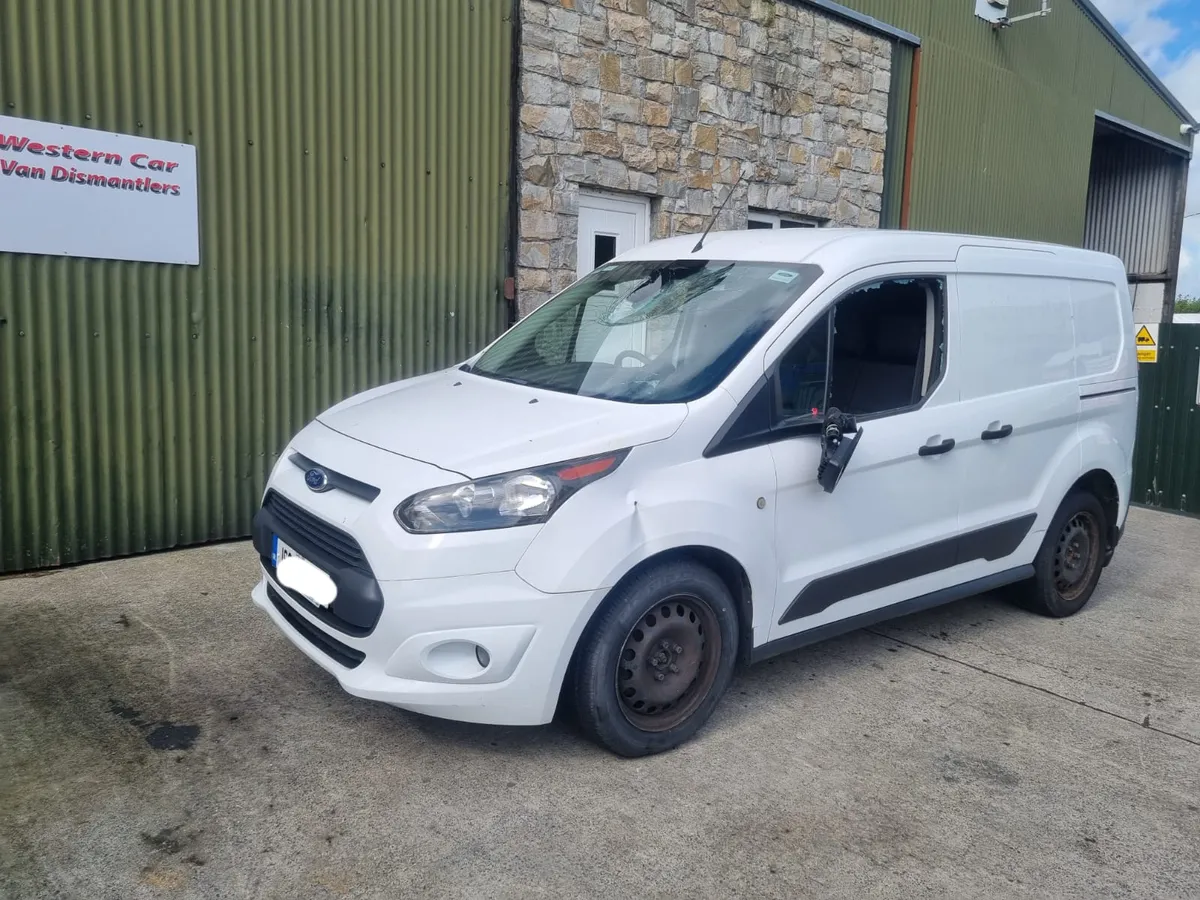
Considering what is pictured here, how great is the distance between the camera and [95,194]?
5.50 metres

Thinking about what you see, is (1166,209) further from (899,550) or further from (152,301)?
(152,301)

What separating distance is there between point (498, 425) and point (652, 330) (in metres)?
0.94

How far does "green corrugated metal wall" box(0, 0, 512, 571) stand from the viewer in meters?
5.43

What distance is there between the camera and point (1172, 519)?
28.7 feet

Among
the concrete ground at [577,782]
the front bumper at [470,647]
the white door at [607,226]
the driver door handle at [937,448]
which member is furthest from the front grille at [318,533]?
the white door at [607,226]

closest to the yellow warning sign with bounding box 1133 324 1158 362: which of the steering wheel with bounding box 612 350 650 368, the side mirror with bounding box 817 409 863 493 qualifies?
the side mirror with bounding box 817 409 863 493

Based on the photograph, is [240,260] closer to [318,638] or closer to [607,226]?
[607,226]

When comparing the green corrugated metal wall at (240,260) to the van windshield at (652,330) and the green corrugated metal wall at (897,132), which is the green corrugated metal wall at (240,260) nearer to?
the van windshield at (652,330)

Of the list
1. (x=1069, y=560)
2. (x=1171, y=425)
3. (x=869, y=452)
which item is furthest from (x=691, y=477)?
(x=1171, y=425)

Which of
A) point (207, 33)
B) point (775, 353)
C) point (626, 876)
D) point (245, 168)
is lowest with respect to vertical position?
point (626, 876)

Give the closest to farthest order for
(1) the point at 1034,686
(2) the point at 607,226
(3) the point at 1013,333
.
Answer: (1) the point at 1034,686 → (3) the point at 1013,333 → (2) the point at 607,226

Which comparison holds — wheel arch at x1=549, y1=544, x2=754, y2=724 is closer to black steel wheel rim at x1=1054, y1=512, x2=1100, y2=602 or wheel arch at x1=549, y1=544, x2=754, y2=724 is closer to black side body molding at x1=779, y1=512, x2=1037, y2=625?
black side body molding at x1=779, y1=512, x2=1037, y2=625

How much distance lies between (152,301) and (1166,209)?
51.2 feet

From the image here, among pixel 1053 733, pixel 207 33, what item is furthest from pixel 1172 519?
pixel 207 33
